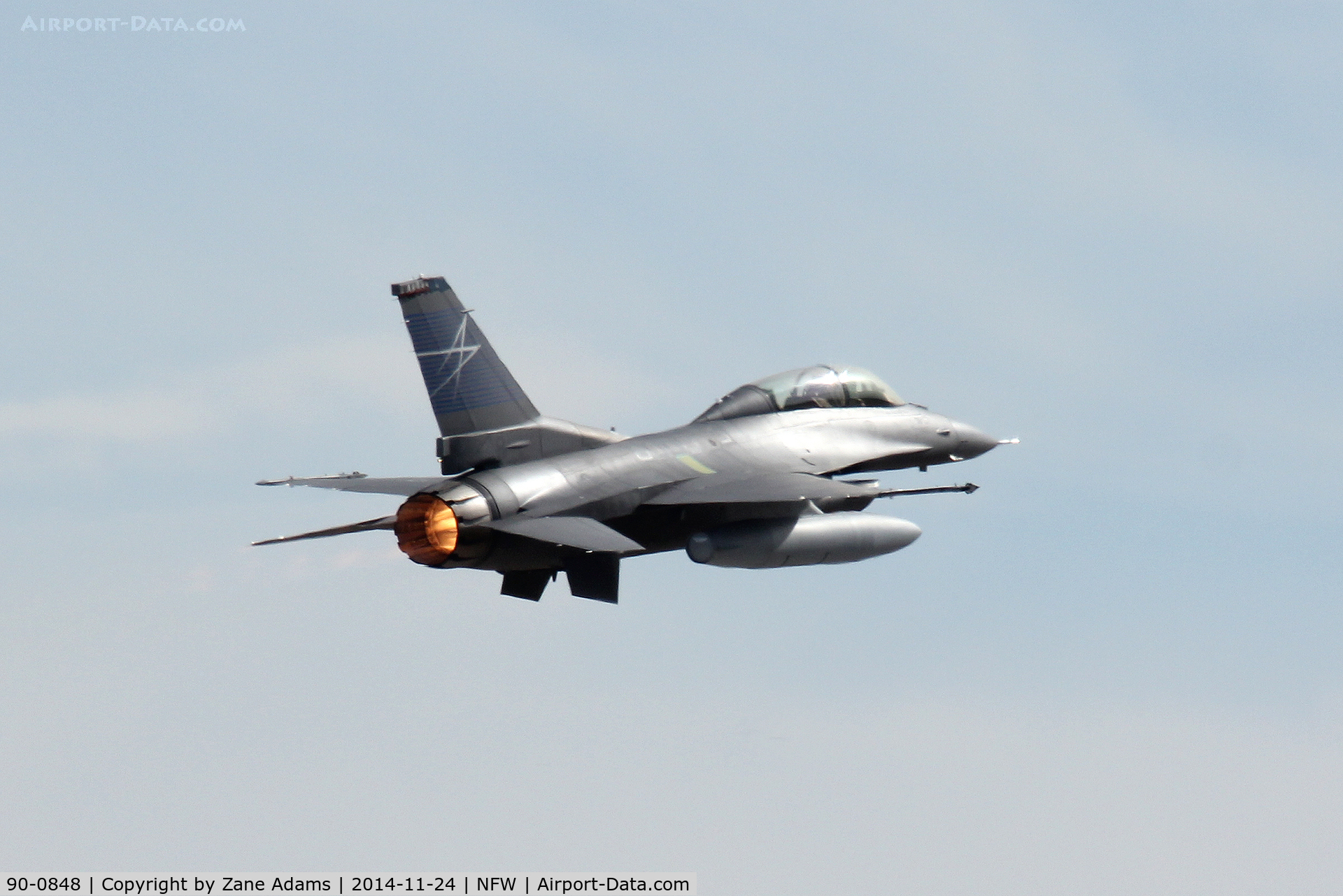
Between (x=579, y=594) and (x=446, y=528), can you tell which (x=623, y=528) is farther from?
(x=446, y=528)

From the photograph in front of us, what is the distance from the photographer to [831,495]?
2553cm

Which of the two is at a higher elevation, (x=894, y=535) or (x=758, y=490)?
(x=758, y=490)

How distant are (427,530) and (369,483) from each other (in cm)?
221

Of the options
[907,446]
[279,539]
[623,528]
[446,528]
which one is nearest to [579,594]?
[623,528]

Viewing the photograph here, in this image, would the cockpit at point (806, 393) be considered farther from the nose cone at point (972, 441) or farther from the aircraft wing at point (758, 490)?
the aircraft wing at point (758, 490)

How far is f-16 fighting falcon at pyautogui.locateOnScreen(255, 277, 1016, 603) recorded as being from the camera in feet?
81.1

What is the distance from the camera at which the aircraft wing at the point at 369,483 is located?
1020 inches

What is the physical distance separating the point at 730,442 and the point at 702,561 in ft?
9.55

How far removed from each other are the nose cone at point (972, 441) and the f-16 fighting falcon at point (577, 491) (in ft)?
11.9

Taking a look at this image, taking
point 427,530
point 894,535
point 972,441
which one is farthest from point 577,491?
point 972,441

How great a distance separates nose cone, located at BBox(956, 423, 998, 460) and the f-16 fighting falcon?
363 cm

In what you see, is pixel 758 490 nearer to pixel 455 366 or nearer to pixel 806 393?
pixel 806 393

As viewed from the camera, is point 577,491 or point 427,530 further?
point 577,491

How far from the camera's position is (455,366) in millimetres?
26688
